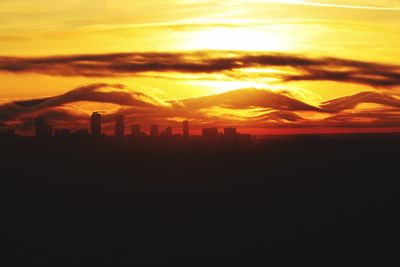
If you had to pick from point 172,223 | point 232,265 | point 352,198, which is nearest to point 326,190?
point 352,198

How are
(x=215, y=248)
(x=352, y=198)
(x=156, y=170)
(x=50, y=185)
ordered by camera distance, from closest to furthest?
1. (x=215, y=248)
2. (x=352, y=198)
3. (x=50, y=185)
4. (x=156, y=170)

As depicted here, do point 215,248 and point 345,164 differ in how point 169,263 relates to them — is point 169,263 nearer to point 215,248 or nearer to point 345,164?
point 215,248

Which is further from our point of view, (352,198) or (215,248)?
(352,198)

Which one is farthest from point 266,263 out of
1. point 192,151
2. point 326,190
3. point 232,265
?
point 192,151

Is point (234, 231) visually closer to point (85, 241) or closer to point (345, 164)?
point (85, 241)

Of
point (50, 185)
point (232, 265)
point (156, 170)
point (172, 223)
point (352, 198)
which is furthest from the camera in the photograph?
point (156, 170)

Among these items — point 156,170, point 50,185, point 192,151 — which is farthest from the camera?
point 192,151
